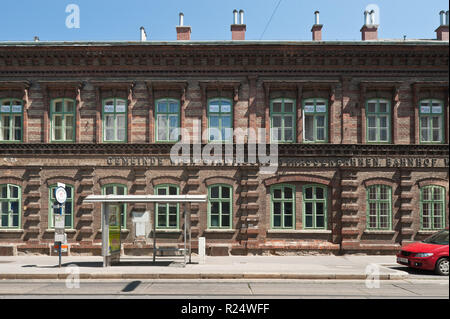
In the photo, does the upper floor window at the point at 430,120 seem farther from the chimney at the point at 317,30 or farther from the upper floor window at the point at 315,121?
the chimney at the point at 317,30

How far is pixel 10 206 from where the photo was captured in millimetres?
20703

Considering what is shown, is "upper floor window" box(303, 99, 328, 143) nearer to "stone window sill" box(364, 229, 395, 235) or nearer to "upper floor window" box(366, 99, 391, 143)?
"upper floor window" box(366, 99, 391, 143)

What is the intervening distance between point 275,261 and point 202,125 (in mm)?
7082

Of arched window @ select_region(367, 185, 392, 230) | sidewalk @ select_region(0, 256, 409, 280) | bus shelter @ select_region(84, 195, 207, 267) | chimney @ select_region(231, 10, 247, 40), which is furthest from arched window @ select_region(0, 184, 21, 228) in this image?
arched window @ select_region(367, 185, 392, 230)

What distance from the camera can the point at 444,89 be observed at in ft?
68.1

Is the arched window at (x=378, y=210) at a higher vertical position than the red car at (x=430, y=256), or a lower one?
higher

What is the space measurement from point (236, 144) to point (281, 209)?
3.74 meters

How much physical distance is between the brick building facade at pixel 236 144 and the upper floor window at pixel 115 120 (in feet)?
0.22

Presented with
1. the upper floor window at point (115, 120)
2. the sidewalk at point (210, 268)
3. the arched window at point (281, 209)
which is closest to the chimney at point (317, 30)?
the arched window at point (281, 209)

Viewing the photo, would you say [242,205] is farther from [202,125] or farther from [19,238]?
[19,238]

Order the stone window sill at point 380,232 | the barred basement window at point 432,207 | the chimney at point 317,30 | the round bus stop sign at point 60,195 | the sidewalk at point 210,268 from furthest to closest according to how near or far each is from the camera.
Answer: the chimney at point 317,30 < the barred basement window at point 432,207 < the stone window sill at point 380,232 < the round bus stop sign at point 60,195 < the sidewalk at point 210,268

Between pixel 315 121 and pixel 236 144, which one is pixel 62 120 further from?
pixel 315 121

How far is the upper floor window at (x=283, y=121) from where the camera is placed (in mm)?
20812

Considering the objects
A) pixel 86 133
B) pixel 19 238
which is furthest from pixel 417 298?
pixel 19 238
